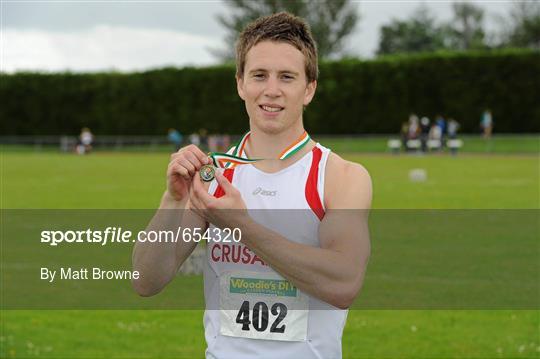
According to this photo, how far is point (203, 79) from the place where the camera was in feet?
206

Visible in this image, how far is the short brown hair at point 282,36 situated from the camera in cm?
355

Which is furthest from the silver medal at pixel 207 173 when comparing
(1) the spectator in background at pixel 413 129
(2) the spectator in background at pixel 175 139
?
(2) the spectator in background at pixel 175 139

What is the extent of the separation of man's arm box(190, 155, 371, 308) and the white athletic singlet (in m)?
0.08

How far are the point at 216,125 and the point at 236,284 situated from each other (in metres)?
58.3

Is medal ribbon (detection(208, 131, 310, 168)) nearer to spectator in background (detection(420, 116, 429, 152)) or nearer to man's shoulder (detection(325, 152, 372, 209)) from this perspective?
man's shoulder (detection(325, 152, 372, 209))

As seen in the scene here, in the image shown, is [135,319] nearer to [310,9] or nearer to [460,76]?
[460,76]

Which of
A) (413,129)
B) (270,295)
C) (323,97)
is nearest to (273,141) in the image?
(270,295)

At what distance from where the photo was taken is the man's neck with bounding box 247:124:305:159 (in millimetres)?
3617

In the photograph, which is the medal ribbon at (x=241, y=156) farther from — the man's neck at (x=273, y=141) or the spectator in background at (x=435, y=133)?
the spectator in background at (x=435, y=133)

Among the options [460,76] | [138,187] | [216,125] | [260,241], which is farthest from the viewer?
[216,125]

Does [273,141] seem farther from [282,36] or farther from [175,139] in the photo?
[175,139]

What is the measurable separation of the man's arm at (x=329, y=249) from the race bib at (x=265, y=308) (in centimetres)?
19

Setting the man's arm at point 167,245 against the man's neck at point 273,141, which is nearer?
the man's arm at point 167,245

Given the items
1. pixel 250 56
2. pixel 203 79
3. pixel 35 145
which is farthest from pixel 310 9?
pixel 250 56
